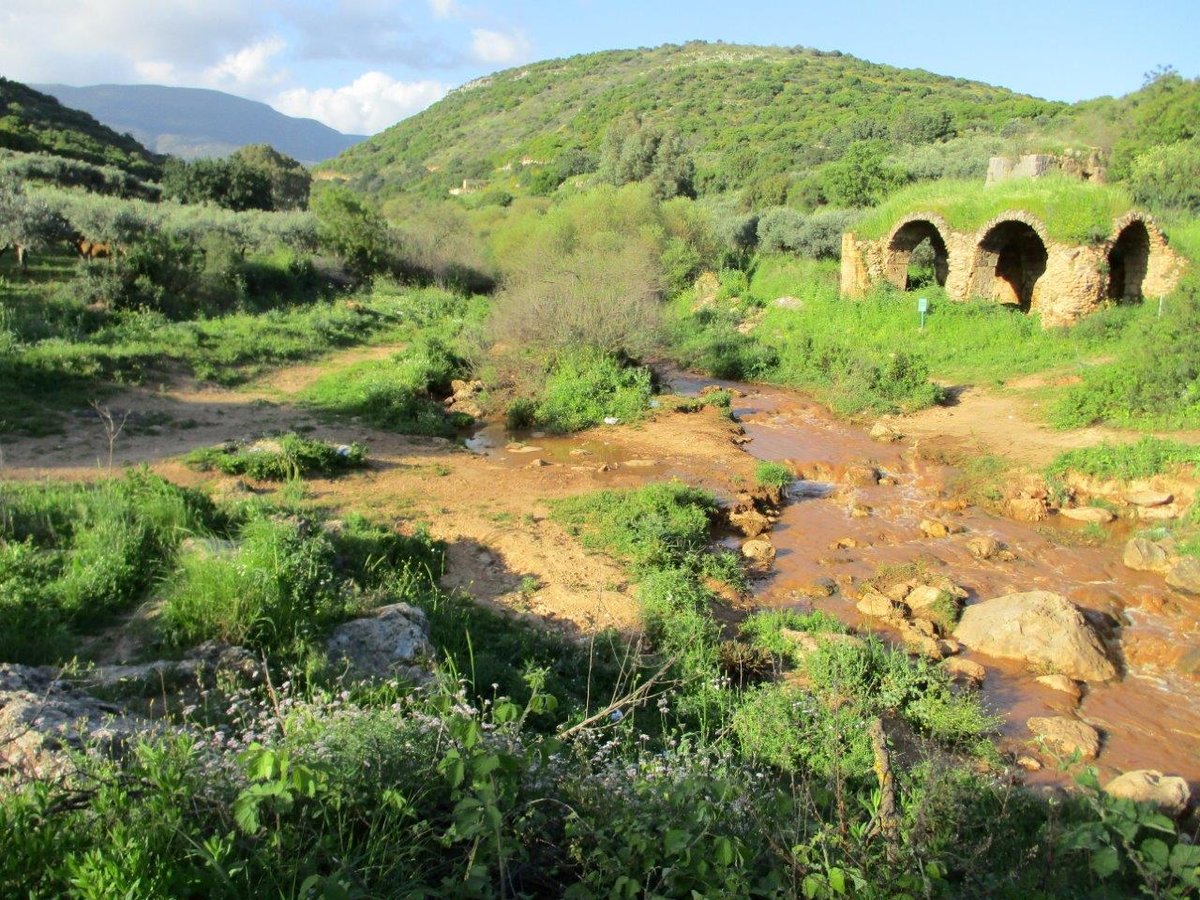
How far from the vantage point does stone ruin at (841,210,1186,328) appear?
15891 millimetres

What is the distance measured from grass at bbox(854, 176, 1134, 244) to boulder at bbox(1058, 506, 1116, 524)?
8.57m

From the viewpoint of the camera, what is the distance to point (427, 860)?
7.73ft

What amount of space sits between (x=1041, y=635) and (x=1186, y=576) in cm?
248

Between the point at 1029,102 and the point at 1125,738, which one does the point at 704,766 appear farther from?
the point at 1029,102

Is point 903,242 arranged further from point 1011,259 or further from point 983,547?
point 983,547

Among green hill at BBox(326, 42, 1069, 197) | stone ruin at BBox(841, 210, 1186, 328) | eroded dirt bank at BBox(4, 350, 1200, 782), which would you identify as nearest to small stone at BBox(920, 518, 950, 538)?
eroded dirt bank at BBox(4, 350, 1200, 782)

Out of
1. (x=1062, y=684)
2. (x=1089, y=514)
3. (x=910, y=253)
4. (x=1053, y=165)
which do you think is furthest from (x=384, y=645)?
(x=1053, y=165)

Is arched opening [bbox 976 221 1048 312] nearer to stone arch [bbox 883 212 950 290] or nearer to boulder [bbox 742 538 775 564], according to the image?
stone arch [bbox 883 212 950 290]

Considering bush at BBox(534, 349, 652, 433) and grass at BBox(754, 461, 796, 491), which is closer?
grass at BBox(754, 461, 796, 491)

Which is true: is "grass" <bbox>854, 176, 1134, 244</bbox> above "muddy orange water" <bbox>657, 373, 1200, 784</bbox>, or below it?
above

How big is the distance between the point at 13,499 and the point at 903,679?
23.0ft

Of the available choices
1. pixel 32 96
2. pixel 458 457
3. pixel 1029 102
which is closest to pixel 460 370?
pixel 458 457

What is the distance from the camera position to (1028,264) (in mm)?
19734

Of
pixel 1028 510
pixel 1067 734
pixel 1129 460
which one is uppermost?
pixel 1129 460
